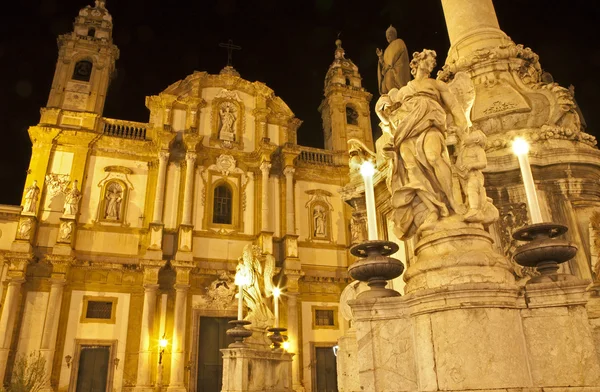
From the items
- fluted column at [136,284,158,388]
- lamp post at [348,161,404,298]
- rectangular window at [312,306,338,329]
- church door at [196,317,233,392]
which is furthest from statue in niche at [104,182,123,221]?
lamp post at [348,161,404,298]

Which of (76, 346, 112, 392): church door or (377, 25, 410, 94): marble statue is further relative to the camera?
(76, 346, 112, 392): church door

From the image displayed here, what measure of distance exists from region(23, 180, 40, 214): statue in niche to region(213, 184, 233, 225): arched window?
23.0 feet

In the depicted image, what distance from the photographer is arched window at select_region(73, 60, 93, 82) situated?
21.2 m

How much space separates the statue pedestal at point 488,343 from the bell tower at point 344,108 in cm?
2061

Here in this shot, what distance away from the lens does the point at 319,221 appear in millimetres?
21453

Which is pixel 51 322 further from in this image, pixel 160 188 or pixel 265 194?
pixel 265 194

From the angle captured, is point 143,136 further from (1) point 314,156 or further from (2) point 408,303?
(2) point 408,303

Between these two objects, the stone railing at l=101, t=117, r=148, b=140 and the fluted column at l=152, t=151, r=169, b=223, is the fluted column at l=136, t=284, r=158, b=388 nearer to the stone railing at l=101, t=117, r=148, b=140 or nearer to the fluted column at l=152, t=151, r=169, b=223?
the fluted column at l=152, t=151, r=169, b=223

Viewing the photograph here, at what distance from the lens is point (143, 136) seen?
20.7 metres

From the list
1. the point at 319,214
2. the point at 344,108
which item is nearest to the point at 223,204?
the point at 319,214

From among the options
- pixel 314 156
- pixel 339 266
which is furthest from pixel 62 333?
pixel 314 156

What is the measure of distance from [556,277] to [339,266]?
58.2 ft

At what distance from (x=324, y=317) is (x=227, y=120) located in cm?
1054

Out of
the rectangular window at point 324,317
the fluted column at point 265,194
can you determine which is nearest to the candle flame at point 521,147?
the fluted column at point 265,194
